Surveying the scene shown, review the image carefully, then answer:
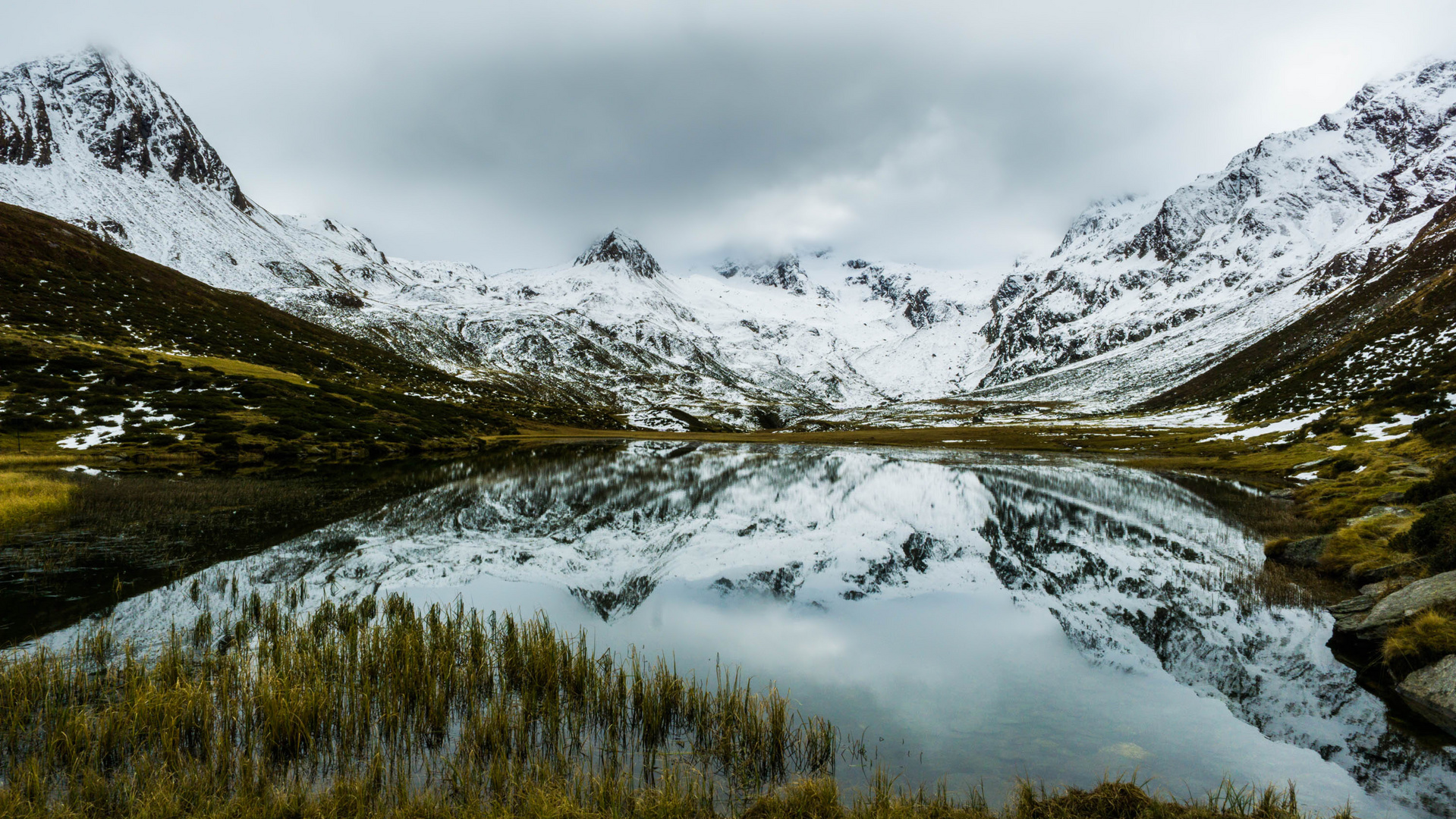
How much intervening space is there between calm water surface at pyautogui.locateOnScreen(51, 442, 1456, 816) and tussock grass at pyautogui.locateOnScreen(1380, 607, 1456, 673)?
0.90 meters

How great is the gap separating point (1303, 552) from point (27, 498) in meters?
51.0

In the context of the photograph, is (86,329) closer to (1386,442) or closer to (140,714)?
(140,714)

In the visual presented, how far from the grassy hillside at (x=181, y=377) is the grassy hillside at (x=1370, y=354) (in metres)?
107

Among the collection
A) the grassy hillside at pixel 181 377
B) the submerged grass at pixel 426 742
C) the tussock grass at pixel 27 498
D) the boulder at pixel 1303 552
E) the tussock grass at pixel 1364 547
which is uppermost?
the grassy hillside at pixel 181 377

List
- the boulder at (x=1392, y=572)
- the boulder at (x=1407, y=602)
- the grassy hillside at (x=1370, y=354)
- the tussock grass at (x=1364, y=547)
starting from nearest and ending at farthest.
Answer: the boulder at (x=1407, y=602) < the boulder at (x=1392, y=572) < the tussock grass at (x=1364, y=547) < the grassy hillside at (x=1370, y=354)

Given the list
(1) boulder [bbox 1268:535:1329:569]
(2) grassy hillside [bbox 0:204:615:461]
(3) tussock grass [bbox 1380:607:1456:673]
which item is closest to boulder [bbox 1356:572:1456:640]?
(3) tussock grass [bbox 1380:607:1456:673]

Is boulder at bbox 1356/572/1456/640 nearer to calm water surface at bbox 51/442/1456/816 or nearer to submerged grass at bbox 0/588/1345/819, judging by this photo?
calm water surface at bbox 51/442/1456/816

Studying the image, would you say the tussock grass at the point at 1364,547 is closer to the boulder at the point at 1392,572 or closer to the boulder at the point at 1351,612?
the boulder at the point at 1392,572

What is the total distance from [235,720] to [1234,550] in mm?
31785

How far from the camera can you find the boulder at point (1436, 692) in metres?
10.6

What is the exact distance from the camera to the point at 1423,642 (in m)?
12.3

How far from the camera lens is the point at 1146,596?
1938cm

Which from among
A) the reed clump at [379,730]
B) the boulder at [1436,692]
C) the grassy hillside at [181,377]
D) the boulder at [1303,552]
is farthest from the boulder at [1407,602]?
the grassy hillside at [181,377]

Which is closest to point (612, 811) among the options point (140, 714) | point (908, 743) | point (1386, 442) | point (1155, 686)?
point (908, 743)
